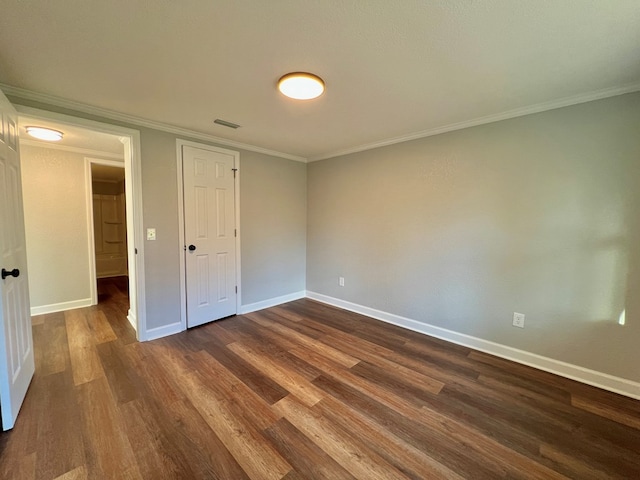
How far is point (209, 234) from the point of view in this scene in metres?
3.28

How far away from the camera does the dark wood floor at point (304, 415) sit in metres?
1.42

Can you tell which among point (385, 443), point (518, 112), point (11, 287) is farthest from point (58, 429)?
point (518, 112)

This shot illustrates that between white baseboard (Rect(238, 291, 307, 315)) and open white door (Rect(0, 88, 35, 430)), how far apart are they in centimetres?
204

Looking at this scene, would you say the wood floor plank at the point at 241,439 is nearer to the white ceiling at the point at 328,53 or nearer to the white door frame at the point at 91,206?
the white ceiling at the point at 328,53

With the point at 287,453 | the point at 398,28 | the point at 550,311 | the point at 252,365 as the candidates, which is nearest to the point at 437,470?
the point at 287,453

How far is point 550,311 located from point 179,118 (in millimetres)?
3878

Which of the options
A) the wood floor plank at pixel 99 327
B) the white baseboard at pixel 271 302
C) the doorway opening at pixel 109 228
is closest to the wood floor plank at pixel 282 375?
the white baseboard at pixel 271 302

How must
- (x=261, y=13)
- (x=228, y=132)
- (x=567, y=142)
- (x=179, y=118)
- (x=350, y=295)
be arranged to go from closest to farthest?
1. (x=261, y=13)
2. (x=567, y=142)
3. (x=179, y=118)
4. (x=228, y=132)
5. (x=350, y=295)

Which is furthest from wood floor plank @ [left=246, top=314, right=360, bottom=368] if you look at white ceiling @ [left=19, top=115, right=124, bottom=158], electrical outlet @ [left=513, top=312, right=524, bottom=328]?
white ceiling @ [left=19, top=115, right=124, bottom=158]

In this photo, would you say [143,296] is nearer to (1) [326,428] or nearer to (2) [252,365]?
(2) [252,365]

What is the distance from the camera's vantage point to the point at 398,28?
4.53ft

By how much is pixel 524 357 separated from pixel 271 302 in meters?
3.06

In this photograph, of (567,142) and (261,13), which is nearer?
(261,13)

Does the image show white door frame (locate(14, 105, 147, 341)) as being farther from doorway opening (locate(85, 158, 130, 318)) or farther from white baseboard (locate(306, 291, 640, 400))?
doorway opening (locate(85, 158, 130, 318))
